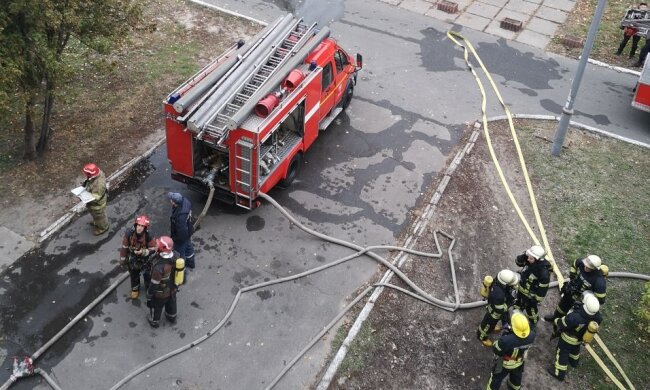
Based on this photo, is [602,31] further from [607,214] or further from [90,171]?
[90,171]

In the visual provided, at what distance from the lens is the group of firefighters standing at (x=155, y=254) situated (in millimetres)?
8039

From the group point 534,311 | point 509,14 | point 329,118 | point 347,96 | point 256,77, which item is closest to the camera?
point 534,311

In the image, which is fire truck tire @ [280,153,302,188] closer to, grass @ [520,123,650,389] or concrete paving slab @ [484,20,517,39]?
grass @ [520,123,650,389]

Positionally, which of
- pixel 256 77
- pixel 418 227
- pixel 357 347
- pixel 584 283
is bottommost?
pixel 357 347

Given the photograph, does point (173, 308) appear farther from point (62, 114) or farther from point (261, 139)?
point (62, 114)

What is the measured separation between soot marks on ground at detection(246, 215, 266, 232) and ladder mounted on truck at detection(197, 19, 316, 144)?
5.91ft

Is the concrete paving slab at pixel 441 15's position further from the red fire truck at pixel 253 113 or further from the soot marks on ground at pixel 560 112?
the red fire truck at pixel 253 113

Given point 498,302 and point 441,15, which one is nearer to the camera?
point 498,302

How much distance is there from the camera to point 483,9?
62.6 feet

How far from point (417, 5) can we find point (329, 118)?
8.12 metres

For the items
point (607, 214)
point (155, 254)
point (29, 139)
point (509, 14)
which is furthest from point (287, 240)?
point (509, 14)

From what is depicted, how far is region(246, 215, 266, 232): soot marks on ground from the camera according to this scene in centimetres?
1063

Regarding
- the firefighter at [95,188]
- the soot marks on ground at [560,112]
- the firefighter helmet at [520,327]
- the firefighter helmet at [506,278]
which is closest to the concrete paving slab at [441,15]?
the soot marks on ground at [560,112]

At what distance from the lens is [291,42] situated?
12.0 metres
